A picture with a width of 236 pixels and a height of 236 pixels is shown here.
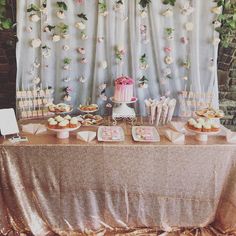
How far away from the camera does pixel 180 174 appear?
1969 mm

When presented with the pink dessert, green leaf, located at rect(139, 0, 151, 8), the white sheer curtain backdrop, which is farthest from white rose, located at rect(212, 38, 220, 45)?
the pink dessert

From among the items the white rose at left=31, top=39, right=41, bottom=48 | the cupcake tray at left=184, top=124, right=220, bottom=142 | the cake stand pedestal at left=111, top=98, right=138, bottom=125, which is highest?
the white rose at left=31, top=39, right=41, bottom=48

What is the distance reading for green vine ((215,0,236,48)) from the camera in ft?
7.47

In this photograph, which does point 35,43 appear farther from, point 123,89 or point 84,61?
point 123,89

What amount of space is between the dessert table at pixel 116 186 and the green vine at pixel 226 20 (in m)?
0.81

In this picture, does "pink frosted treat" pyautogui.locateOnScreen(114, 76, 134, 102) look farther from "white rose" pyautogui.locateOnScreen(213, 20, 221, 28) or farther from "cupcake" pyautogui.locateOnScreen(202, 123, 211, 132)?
"white rose" pyautogui.locateOnScreen(213, 20, 221, 28)

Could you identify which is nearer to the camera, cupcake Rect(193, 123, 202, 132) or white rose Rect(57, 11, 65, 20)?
cupcake Rect(193, 123, 202, 132)

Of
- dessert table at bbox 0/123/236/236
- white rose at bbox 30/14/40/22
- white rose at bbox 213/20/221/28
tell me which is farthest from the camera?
white rose at bbox 213/20/221/28

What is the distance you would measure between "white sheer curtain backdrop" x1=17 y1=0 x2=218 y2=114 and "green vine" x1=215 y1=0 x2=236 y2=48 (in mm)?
73

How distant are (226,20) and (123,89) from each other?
0.93 meters

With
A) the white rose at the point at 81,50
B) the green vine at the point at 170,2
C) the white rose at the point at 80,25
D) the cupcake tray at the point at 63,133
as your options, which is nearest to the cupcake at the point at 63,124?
the cupcake tray at the point at 63,133

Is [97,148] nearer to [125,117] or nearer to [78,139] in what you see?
[78,139]

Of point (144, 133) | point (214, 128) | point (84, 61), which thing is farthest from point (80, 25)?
point (214, 128)

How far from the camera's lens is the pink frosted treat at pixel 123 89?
2209 millimetres
